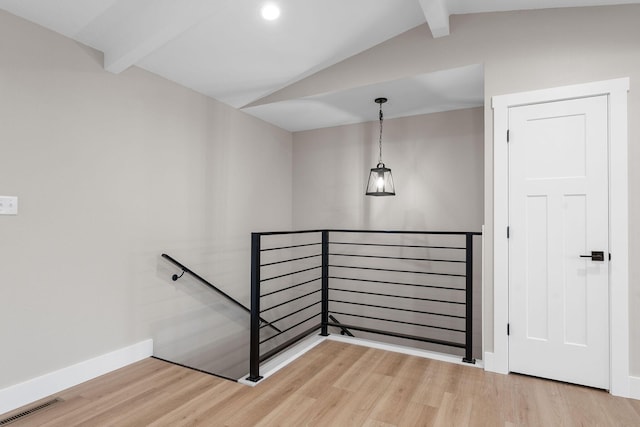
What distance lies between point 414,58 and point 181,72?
2.05m

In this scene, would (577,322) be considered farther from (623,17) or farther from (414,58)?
(414,58)

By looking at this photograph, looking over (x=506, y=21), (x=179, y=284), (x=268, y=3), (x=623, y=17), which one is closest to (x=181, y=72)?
(x=268, y=3)

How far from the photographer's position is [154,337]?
10.3 feet

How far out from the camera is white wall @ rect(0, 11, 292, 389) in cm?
231

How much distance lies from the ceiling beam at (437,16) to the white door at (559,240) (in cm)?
86

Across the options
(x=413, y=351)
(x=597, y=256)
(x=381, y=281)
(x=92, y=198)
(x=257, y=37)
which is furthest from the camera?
(x=381, y=281)

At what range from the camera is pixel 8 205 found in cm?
226

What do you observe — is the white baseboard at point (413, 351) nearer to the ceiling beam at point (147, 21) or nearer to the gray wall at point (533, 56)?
the gray wall at point (533, 56)

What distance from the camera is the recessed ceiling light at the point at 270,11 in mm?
2580

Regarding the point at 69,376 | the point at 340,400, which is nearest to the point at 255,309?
the point at 340,400

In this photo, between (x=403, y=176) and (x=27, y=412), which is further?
(x=403, y=176)

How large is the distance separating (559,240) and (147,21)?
3.24 meters

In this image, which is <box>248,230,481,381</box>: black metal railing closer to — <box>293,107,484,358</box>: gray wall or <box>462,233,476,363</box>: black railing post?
<box>293,107,484,358</box>: gray wall

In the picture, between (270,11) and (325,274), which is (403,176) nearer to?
(325,274)
